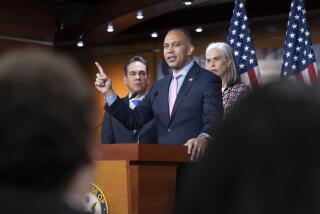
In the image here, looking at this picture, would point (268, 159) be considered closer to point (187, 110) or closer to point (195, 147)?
point (195, 147)

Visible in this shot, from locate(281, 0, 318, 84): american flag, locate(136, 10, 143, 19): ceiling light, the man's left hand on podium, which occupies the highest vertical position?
locate(136, 10, 143, 19): ceiling light

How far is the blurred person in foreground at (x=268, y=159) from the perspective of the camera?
2.86 ft

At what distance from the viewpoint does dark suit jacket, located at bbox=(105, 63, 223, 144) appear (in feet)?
14.0

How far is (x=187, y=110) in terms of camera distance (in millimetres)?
4309

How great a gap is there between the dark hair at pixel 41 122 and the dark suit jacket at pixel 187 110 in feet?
10.5

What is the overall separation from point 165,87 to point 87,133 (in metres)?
3.45

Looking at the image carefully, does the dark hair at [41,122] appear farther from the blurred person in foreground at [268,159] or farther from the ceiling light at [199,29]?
the ceiling light at [199,29]

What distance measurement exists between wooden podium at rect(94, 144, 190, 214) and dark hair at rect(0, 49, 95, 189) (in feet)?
8.62

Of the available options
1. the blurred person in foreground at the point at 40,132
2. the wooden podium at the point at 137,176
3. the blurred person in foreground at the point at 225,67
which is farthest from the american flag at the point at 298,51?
the blurred person in foreground at the point at 40,132

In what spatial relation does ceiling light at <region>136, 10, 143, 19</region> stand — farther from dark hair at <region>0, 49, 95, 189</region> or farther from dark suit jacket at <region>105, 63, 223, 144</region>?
dark hair at <region>0, 49, 95, 189</region>

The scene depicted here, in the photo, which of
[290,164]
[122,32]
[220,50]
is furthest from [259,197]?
[122,32]

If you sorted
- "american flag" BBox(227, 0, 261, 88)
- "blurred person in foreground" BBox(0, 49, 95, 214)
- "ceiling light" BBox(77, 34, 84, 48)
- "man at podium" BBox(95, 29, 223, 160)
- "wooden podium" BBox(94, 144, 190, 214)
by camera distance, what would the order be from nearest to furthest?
"blurred person in foreground" BBox(0, 49, 95, 214), "wooden podium" BBox(94, 144, 190, 214), "man at podium" BBox(95, 29, 223, 160), "american flag" BBox(227, 0, 261, 88), "ceiling light" BBox(77, 34, 84, 48)

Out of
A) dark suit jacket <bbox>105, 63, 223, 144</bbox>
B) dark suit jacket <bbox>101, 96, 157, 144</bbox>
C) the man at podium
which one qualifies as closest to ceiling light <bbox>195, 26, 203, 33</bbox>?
dark suit jacket <bbox>101, 96, 157, 144</bbox>

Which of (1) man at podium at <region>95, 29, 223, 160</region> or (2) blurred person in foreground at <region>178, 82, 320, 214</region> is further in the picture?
(1) man at podium at <region>95, 29, 223, 160</region>
